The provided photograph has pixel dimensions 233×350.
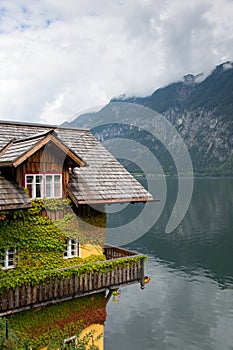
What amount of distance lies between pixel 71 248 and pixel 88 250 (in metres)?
0.86

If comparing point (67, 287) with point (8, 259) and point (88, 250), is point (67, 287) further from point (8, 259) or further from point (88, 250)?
point (8, 259)

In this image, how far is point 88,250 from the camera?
653 inches

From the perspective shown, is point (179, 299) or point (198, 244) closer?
point (179, 299)

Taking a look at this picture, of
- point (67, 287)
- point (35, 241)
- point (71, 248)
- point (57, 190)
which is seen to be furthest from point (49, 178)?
point (67, 287)

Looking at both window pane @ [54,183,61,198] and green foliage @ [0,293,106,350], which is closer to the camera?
green foliage @ [0,293,106,350]

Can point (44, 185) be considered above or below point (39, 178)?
below

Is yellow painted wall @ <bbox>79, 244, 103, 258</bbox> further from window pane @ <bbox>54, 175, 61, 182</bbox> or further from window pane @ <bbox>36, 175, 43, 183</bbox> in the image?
window pane @ <bbox>36, 175, 43, 183</bbox>

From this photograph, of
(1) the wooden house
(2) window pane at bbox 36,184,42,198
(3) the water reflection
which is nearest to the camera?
(1) the wooden house

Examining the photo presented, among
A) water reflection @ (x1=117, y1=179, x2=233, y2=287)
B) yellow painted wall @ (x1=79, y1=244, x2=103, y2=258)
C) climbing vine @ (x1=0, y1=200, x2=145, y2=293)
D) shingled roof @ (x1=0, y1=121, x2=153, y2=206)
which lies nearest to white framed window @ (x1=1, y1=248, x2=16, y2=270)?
climbing vine @ (x1=0, y1=200, x2=145, y2=293)

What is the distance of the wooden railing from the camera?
13.5 meters

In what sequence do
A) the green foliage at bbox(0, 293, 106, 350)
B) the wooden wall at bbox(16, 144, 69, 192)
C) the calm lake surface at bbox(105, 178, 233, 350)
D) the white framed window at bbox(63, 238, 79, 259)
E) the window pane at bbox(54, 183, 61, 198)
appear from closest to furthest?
the green foliage at bbox(0, 293, 106, 350) < the wooden wall at bbox(16, 144, 69, 192) < the window pane at bbox(54, 183, 61, 198) < the white framed window at bbox(63, 238, 79, 259) < the calm lake surface at bbox(105, 178, 233, 350)

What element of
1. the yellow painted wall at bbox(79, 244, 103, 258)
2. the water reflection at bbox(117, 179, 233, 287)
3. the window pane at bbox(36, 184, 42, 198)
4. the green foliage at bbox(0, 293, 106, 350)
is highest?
the window pane at bbox(36, 184, 42, 198)

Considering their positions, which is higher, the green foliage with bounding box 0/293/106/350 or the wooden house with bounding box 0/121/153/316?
the wooden house with bounding box 0/121/153/316

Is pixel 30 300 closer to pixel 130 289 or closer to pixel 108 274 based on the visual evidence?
pixel 108 274
